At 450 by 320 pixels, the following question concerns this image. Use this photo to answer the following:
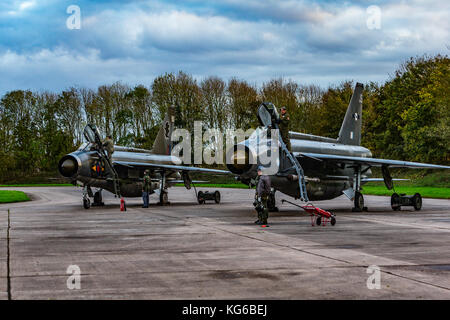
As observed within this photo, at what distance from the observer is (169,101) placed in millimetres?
72062

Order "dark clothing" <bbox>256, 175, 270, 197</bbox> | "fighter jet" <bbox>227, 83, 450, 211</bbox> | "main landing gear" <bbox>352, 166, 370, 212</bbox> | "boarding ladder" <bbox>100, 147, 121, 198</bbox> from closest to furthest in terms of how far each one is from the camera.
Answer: "dark clothing" <bbox>256, 175, 270, 197</bbox>
"fighter jet" <bbox>227, 83, 450, 211</bbox>
"main landing gear" <bbox>352, 166, 370, 212</bbox>
"boarding ladder" <bbox>100, 147, 121, 198</bbox>

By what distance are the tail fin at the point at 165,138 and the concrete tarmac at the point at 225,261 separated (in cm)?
1598

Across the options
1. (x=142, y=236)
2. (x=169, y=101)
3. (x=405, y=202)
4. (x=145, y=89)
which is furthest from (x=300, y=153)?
(x=145, y=89)

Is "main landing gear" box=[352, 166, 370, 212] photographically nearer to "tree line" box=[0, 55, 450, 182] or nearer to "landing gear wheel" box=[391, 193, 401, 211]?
"landing gear wheel" box=[391, 193, 401, 211]

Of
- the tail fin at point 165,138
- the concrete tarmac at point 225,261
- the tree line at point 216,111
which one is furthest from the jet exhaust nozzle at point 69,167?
the tree line at point 216,111

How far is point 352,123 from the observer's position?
26031 millimetres

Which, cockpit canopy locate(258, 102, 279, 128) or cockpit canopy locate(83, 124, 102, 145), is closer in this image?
cockpit canopy locate(258, 102, 279, 128)

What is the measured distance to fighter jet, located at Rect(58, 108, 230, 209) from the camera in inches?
968

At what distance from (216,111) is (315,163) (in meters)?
50.7

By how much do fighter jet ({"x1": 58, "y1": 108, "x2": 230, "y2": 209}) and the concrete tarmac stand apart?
8934 mm

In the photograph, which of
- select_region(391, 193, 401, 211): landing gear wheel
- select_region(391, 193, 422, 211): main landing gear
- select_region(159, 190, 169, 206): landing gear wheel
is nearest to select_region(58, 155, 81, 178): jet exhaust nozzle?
select_region(159, 190, 169, 206): landing gear wheel
